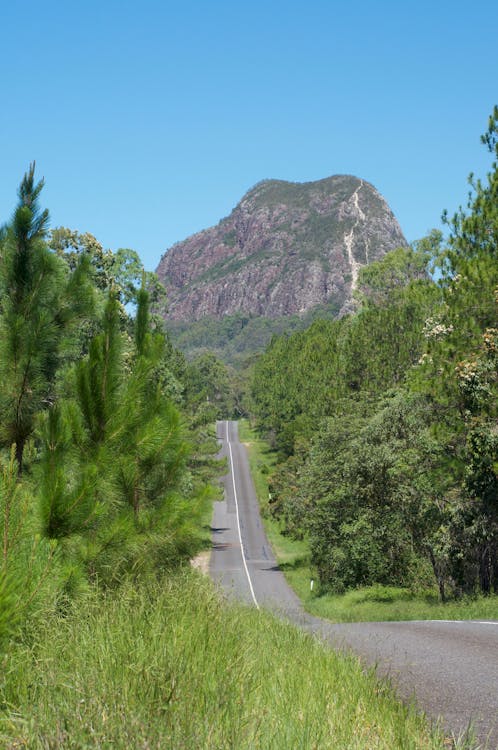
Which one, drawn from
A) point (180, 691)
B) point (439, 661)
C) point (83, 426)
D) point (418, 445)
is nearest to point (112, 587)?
point (83, 426)

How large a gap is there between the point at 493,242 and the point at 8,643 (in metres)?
17.1

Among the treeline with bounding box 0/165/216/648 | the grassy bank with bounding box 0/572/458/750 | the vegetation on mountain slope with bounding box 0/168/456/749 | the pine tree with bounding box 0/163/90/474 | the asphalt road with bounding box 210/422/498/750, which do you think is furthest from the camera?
the pine tree with bounding box 0/163/90/474

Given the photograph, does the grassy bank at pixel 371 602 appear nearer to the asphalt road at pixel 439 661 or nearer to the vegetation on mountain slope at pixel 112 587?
the asphalt road at pixel 439 661

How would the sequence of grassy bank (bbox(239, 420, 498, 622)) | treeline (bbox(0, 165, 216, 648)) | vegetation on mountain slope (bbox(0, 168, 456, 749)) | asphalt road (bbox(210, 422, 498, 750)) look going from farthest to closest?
1. grassy bank (bbox(239, 420, 498, 622))
2. treeline (bbox(0, 165, 216, 648))
3. asphalt road (bbox(210, 422, 498, 750))
4. vegetation on mountain slope (bbox(0, 168, 456, 749))

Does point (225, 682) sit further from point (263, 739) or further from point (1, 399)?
point (1, 399)

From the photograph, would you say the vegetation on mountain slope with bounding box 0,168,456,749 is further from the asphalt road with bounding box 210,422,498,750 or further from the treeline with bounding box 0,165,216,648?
the asphalt road with bounding box 210,422,498,750

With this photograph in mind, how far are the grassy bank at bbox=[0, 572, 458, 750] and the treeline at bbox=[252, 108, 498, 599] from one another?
540 inches

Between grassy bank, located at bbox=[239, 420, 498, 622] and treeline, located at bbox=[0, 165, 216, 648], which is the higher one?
treeline, located at bbox=[0, 165, 216, 648]

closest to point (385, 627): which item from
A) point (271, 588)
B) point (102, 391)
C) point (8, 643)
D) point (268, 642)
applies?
point (268, 642)

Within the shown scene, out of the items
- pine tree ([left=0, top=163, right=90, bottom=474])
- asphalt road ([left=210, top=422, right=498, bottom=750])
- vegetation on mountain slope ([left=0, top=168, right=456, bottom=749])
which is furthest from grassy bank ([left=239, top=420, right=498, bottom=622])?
pine tree ([left=0, top=163, right=90, bottom=474])

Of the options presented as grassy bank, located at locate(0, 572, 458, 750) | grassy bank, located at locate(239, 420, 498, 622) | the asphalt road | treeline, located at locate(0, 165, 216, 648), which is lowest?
grassy bank, located at locate(239, 420, 498, 622)

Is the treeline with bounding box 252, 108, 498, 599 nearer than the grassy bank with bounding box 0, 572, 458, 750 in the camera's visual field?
No

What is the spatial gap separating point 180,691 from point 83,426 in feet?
16.4

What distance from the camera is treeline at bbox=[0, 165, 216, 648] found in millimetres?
8078
